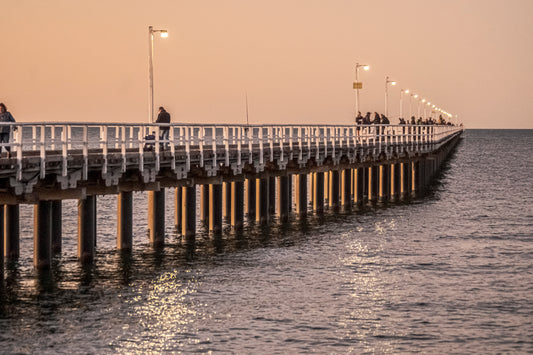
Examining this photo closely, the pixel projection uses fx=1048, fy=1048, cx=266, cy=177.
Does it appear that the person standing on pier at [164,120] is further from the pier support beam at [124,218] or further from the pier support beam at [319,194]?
the pier support beam at [319,194]

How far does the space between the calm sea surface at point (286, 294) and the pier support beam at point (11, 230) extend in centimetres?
107

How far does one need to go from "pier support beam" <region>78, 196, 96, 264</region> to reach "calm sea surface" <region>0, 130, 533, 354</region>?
541 millimetres

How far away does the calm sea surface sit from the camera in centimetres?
2278

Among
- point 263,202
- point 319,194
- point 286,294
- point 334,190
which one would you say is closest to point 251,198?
point 263,202

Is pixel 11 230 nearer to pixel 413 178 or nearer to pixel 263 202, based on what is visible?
pixel 263 202

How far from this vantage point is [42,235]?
2955cm

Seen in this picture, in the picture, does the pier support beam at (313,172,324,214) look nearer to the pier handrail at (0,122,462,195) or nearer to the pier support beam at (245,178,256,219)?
the pier handrail at (0,122,462,195)

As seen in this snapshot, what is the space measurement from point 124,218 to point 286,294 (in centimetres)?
793

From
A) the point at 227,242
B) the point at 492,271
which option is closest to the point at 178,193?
the point at 227,242

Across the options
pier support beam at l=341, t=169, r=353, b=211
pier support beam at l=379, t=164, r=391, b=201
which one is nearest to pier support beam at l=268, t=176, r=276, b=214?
pier support beam at l=341, t=169, r=353, b=211

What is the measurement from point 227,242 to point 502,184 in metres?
47.2

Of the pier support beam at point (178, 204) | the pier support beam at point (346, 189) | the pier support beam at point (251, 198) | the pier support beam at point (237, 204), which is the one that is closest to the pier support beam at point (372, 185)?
the pier support beam at point (346, 189)

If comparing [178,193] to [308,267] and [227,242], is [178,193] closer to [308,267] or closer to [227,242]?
[227,242]

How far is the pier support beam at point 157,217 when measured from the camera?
3606cm
